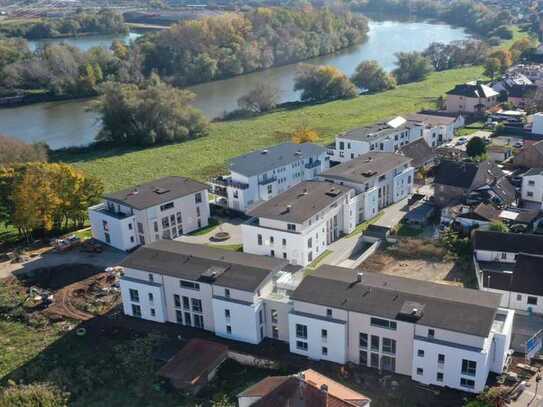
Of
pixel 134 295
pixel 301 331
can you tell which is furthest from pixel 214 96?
pixel 301 331

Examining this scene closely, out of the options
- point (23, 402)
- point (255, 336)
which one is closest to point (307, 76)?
point (255, 336)

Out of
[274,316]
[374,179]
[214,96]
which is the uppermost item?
[374,179]

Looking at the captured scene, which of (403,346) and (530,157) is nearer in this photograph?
(403,346)

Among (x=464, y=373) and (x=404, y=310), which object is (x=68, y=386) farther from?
(x=464, y=373)

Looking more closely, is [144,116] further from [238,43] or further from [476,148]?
[238,43]

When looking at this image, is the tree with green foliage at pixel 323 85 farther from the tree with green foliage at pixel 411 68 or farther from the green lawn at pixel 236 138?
the tree with green foliage at pixel 411 68

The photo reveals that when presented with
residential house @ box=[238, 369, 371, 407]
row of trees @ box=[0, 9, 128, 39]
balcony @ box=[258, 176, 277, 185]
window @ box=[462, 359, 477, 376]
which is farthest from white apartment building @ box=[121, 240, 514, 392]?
row of trees @ box=[0, 9, 128, 39]
